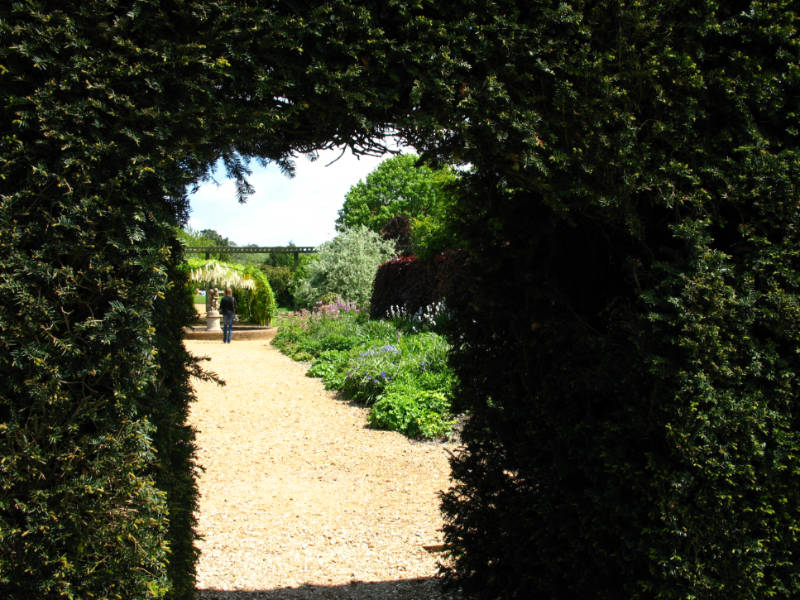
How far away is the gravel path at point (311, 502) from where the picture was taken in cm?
404

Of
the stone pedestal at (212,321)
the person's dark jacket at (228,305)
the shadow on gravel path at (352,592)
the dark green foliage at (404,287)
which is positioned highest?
the dark green foliage at (404,287)

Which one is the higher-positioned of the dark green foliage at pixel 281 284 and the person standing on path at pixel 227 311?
the dark green foliage at pixel 281 284

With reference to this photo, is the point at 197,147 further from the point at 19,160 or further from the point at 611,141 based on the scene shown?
the point at 611,141

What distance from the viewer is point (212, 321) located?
18625mm

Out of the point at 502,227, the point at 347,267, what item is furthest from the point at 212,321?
the point at 502,227

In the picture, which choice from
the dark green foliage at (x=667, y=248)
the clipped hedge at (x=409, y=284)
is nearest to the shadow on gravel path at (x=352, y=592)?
the dark green foliage at (x=667, y=248)

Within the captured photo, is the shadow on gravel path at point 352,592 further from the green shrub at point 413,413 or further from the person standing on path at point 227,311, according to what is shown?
the person standing on path at point 227,311

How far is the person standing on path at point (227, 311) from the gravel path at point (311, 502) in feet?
21.3


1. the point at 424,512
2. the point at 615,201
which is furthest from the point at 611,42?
the point at 424,512

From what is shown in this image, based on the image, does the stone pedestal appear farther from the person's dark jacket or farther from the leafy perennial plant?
the leafy perennial plant

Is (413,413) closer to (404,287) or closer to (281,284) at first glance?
(404,287)

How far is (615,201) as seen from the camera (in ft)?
8.13

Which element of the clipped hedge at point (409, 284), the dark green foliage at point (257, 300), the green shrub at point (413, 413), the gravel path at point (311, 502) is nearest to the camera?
the gravel path at point (311, 502)

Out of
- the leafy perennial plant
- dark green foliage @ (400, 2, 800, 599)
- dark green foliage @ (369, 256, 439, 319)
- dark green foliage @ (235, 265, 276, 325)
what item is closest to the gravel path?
the leafy perennial plant
